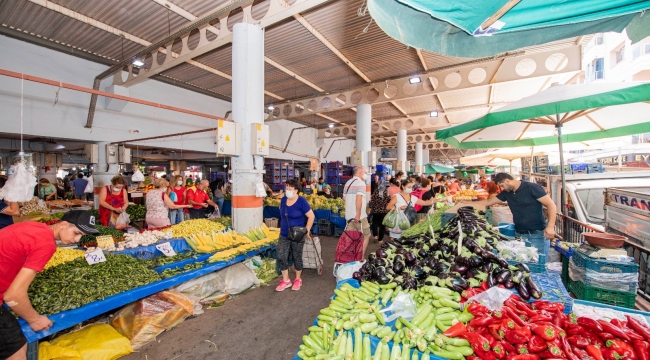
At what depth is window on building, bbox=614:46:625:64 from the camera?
21925 millimetres

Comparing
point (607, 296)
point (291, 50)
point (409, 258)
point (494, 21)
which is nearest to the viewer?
point (494, 21)

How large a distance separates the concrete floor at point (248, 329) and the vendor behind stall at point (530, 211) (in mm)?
3153

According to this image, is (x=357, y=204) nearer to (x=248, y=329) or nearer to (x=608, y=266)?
(x=248, y=329)

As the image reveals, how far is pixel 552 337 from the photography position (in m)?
1.69

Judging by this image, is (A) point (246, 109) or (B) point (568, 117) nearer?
(B) point (568, 117)

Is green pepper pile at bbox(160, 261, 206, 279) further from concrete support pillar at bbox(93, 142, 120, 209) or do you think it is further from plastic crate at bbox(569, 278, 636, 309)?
concrete support pillar at bbox(93, 142, 120, 209)

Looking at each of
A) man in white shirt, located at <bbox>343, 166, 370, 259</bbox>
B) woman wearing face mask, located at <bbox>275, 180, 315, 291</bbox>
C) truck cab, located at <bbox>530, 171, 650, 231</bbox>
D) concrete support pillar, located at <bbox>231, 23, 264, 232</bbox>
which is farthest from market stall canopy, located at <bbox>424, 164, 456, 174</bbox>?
woman wearing face mask, located at <bbox>275, 180, 315, 291</bbox>

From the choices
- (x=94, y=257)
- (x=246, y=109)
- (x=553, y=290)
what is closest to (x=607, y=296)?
(x=553, y=290)

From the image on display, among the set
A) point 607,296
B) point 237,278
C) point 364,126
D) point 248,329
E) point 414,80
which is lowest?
point 248,329

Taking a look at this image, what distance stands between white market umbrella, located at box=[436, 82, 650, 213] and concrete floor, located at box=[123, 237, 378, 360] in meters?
3.93

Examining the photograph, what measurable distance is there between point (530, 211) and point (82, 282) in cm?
571

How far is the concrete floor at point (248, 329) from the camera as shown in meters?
3.13

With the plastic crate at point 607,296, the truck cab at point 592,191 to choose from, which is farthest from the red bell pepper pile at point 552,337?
the truck cab at point 592,191

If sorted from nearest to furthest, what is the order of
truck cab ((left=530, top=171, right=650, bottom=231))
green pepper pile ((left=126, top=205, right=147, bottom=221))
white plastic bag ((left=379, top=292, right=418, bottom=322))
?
white plastic bag ((left=379, top=292, right=418, bottom=322))
truck cab ((left=530, top=171, right=650, bottom=231))
green pepper pile ((left=126, top=205, right=147, bottom=221))
